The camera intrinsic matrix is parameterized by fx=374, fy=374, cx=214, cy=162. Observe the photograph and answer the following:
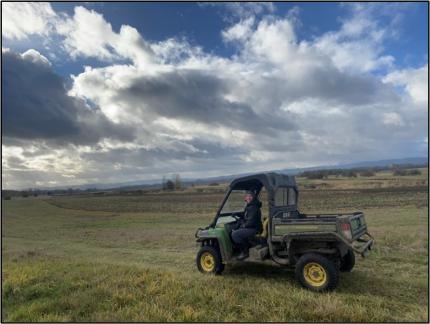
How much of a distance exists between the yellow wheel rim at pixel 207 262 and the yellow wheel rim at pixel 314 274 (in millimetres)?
2278

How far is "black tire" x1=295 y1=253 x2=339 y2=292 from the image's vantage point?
6875 mm

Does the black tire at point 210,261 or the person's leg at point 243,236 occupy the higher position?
the person's leg at point 243,236

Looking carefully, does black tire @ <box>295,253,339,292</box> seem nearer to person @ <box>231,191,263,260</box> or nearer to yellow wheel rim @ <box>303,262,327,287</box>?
yellow wheel rim @ <box>303,262,327,287</box>

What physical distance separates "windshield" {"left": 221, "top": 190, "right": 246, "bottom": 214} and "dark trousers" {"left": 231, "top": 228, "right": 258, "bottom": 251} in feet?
2.87

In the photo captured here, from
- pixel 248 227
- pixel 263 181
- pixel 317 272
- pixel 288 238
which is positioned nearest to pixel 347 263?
pixel 317 272

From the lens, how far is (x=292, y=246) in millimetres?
7641

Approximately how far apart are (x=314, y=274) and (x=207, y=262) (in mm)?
2634

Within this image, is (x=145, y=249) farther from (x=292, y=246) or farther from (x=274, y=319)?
(x=274, y=319)

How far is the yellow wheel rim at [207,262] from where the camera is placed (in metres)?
8.58

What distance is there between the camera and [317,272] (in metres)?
7.09

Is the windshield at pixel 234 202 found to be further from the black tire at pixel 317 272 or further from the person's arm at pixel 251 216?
the black tire at pixel 317 272

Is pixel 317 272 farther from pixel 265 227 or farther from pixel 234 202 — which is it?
pixel 234 202

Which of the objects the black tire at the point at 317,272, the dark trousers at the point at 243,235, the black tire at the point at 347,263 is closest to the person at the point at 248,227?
the dark trousers at the point at 243,235

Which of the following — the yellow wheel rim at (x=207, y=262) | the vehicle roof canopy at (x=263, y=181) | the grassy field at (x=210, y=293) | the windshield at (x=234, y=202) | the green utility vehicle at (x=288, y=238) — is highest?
the vehicle roof canopy at (x=263, y=181)
